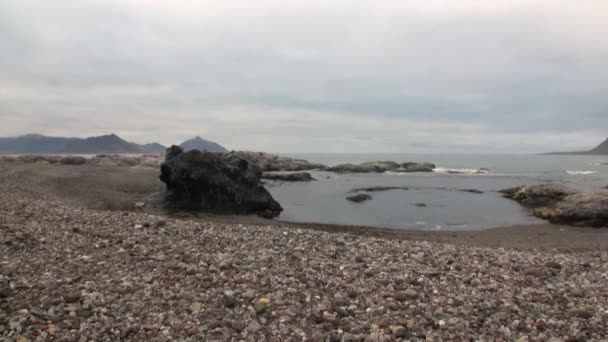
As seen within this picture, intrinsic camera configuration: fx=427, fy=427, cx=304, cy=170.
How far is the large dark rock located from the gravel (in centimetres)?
1218

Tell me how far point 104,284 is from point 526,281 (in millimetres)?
9749

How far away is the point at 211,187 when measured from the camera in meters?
26.2

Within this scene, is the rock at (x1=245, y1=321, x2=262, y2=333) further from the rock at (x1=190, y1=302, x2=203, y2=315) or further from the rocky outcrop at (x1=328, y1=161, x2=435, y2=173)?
the rocky outcrop at (x1=328, y1=161, x2=435, y2=173)

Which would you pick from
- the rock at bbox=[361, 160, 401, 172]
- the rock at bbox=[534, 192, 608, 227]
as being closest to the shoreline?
the rock at bbox=[534, 192, 608, 227]

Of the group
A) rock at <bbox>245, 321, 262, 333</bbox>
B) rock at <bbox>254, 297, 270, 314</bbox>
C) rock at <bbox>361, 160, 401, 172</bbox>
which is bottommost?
rock at <bbox>245, 321, 262, 333</bbox>

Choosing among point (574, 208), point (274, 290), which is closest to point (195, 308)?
point (274, 290)

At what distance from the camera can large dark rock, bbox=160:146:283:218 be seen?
26.1m

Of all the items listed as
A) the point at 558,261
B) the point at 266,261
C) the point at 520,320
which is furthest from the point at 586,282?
the point at 266,261

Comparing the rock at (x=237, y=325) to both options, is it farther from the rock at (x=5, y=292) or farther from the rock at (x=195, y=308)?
the rock at (x=5, y=292)

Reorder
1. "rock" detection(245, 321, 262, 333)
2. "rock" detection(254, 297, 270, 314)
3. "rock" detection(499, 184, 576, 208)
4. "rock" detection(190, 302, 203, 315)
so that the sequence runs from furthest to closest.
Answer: "rock" detection(499, 184, 576, 208) → "rock" detection(254, 297, 270, 314) → "rock" detection(190, 302, 203, 315) → "rock" detection(245, 321, 262, 333)

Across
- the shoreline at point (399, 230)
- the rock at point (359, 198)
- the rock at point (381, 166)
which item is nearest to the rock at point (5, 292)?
the shoreline at point (399, 230)

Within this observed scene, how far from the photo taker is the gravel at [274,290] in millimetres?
7297

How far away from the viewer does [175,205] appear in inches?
1009

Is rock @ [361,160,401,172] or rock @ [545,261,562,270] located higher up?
rock @ [361,160,401,172]
